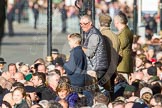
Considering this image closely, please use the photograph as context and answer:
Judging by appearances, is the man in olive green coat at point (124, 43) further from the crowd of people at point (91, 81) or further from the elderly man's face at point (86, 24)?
the elderly man's face at point (86, 24)

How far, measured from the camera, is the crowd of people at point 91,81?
13148 millimetres

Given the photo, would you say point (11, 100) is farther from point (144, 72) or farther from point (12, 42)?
point (12, 42)

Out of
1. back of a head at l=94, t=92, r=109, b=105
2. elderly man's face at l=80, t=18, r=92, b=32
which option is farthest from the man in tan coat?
back of a head at l=94, t=92, r=109, b=105

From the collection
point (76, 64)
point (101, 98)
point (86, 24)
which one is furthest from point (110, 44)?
point (101, 98)

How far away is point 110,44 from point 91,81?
2.71ft

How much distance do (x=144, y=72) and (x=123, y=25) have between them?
90.5 inches

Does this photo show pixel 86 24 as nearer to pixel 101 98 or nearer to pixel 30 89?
pixel 101 98

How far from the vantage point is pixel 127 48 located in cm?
1573

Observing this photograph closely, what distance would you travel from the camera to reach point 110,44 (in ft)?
47.5

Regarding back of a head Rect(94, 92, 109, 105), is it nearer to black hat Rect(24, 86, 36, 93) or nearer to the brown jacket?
black hat Rect(24, 86, 36, 93)

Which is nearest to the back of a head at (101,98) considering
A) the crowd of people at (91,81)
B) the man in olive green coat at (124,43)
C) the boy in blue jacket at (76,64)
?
the crowd of people at (91,81)

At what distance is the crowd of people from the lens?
13.1 m

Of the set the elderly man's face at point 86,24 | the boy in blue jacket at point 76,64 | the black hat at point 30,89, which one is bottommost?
the black hat at point 30,89

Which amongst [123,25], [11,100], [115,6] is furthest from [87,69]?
[115,6]
